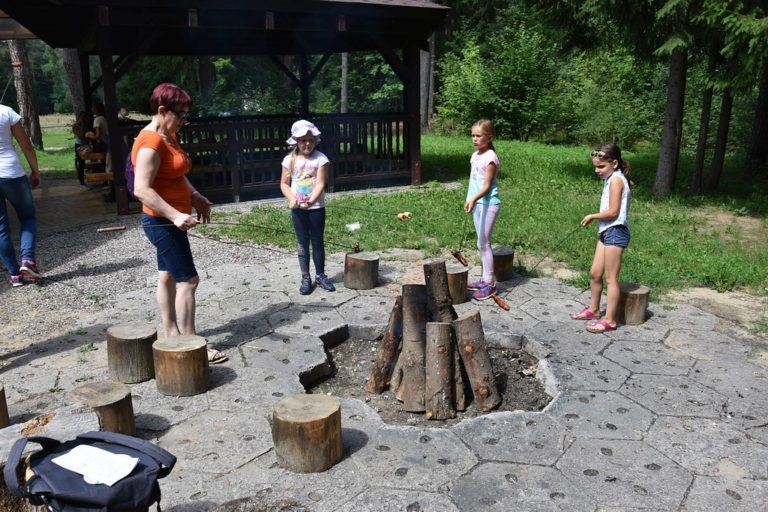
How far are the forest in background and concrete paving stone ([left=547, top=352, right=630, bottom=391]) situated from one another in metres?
6.02

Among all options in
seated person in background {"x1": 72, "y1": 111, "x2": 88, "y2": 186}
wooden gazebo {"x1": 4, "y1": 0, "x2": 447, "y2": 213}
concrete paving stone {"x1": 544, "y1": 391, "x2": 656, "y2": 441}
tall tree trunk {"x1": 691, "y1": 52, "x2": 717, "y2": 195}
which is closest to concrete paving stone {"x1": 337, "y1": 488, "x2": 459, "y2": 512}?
concrete paving stone {"x1": 544, "y1": 391, "x2": 656, "y2": 441}

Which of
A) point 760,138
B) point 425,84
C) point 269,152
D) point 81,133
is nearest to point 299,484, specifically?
point 269,152

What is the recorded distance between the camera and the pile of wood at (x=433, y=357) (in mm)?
3949

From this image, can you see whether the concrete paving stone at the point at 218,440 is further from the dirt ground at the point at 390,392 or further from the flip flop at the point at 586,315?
the flip flop at the point at 586,315

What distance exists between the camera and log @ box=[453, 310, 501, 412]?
13.2ft

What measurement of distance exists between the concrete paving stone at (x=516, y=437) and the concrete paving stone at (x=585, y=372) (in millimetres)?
523

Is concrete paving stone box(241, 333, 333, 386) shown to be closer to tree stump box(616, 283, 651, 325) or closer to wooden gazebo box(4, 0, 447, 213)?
tree stump box(616, 283, 651, 325)

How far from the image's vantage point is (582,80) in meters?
23.8

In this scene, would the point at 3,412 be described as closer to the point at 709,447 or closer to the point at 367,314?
the point at 367,314

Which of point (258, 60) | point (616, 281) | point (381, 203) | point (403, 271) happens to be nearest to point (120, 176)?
point (381, 203)

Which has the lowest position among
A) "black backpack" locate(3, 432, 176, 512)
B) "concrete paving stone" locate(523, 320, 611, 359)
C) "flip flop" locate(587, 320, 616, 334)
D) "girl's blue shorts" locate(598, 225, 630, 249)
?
"concrete paving stone" locate(523, 320, 611, 359)

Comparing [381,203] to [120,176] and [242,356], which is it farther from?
[242,356]

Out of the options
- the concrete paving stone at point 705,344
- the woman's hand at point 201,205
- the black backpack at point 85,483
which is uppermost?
the woman's hand at point 201,205

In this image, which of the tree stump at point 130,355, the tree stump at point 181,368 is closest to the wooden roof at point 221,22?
the tree stump at point 130,355
